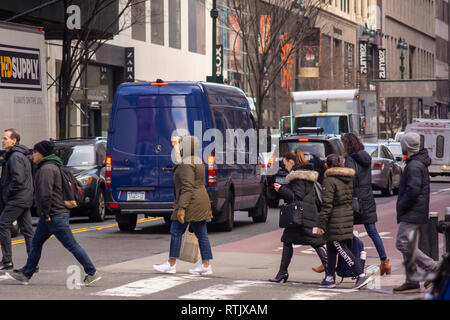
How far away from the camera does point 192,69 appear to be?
4847cm

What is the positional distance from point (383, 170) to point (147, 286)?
20283 millimetres

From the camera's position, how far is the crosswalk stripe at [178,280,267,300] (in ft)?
35.4

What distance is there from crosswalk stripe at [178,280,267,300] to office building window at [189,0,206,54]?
37.0 m

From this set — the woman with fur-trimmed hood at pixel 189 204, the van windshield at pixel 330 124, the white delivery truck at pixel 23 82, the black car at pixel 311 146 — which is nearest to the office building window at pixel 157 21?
the van windshield at pixel 330 124

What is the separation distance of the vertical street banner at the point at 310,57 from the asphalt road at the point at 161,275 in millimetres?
35028

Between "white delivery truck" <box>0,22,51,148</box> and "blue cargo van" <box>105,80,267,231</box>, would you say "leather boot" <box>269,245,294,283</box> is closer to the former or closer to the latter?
"blue cargo van" <box>105,80,267,231</box>

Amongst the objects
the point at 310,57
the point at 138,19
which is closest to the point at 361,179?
the point at 138,19

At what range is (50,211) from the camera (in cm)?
1177

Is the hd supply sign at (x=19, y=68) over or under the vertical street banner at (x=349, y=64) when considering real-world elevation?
under

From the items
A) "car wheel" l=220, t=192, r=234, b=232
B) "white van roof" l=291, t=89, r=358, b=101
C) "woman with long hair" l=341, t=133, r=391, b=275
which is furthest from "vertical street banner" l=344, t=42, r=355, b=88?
"woman with long hair" l=341, t=133, r=391, b=275

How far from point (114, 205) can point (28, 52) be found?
330cm

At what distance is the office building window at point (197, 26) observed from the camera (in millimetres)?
48594

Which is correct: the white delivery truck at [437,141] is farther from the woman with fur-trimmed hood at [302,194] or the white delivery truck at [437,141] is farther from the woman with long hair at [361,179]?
the woman with fur-trimmed hood at [302,194]
